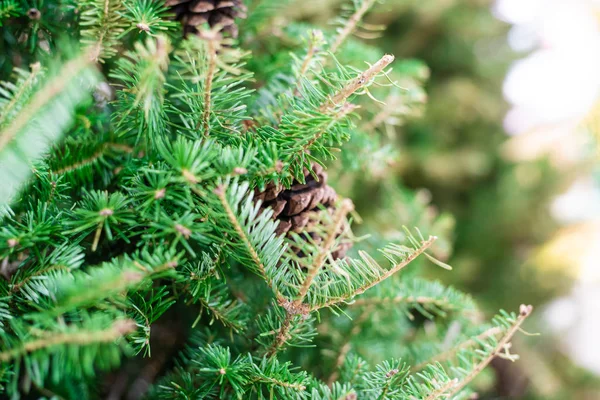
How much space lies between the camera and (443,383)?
279 mm

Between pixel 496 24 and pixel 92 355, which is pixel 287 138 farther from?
pixel 496 24

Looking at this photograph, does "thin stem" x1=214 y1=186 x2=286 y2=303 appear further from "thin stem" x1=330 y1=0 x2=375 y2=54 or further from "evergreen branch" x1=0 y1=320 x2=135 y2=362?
"thin stem" x1=330 y1=0 x2=375 y2=54

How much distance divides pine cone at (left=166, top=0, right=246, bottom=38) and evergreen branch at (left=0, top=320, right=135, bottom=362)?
23 centimetres

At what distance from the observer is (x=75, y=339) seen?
0.19 meters

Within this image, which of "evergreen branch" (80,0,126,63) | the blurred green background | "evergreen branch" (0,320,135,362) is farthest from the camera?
the blurred green background

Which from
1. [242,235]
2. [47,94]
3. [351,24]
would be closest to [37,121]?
[47,94]

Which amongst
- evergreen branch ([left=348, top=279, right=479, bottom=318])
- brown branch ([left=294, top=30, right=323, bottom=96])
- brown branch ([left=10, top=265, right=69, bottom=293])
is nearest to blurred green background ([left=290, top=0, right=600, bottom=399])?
evergreen branch ([left=348, top=279, right=479, bottom=318])

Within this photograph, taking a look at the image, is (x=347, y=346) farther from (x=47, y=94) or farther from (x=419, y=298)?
(x=47, y=94)

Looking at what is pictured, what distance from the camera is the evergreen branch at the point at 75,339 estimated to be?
0.63ft

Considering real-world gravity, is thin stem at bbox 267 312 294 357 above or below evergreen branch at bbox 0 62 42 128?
below

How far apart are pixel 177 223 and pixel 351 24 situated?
Result: 238mm

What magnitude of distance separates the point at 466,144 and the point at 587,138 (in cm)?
25

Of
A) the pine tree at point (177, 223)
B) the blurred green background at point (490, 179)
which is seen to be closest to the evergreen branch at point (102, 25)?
the pine tree at point (177, 223)

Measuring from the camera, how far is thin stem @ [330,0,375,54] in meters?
0.38
